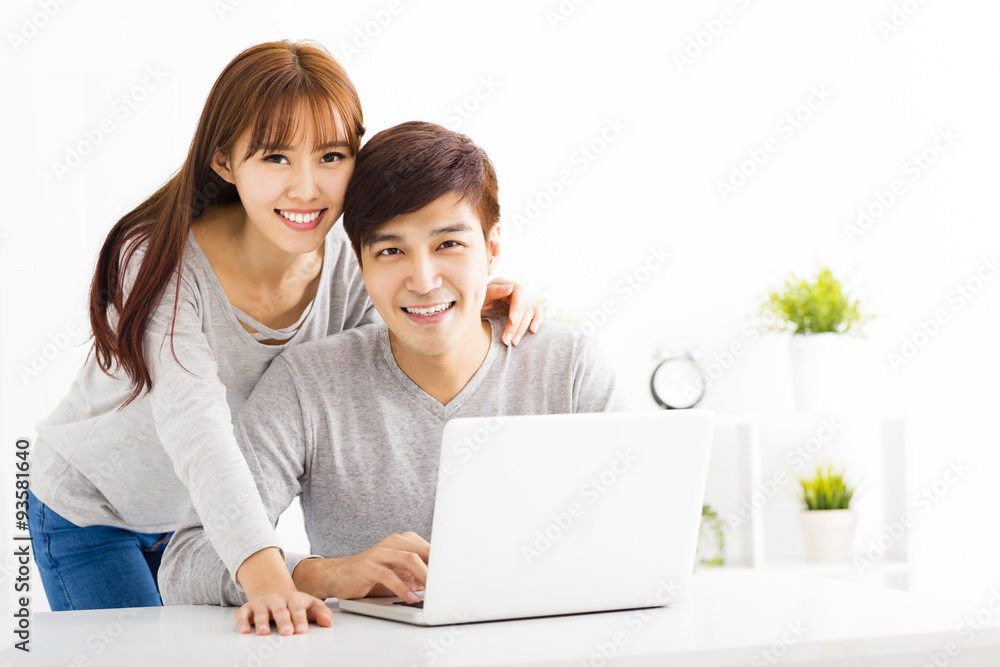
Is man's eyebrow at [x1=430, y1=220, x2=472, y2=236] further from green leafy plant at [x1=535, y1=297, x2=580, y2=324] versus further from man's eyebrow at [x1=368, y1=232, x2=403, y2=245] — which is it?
green leafy plant at [x1=535, y1=297, x2=580, y2=324]

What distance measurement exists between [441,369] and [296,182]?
1.26 ft

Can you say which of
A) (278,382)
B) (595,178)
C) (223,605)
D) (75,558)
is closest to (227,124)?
(278,382)

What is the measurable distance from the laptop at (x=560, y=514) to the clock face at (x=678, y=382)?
1.98 m

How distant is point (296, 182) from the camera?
1.42 meters

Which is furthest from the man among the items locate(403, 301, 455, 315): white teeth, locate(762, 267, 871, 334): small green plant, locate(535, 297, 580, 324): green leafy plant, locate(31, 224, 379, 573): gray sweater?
locate(762, 267, 871, 334): small green plant

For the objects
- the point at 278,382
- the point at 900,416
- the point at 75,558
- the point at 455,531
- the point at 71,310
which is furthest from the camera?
the point at 900,416

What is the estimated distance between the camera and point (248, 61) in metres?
1.45

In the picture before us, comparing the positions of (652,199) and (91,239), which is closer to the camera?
(91,239)

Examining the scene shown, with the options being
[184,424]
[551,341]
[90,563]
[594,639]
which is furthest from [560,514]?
[90,563]

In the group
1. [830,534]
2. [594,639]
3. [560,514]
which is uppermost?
[560,514]

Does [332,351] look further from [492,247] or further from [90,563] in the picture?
[90,563]

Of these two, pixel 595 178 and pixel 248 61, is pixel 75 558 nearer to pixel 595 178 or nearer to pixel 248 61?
pixel 248 61

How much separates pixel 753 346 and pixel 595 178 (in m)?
0.79

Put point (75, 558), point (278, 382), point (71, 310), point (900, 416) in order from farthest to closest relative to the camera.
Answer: point (900, 416) < point (71, 310) < point (75, 558) < point (278, 382)
